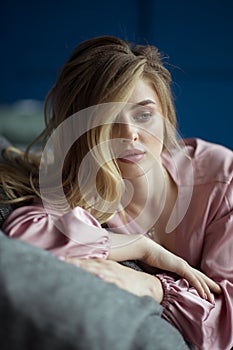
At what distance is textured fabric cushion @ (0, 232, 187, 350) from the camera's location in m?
0.76

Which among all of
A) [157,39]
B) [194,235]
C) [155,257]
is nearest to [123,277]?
[155,257]

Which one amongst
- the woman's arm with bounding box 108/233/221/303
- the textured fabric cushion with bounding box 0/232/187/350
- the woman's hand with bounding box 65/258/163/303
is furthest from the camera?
the woman's arm with bounding box 108/233/221/303

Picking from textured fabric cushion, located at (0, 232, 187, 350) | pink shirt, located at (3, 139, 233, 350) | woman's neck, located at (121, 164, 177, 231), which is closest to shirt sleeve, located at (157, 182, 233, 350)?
pink shirt, located at (3, 139, 233, 350)

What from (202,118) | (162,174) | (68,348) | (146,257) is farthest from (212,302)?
(202,118)

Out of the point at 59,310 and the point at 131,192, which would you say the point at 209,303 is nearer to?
the point at 131,192

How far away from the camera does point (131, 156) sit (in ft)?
3.91

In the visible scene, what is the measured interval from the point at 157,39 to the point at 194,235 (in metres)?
1.86

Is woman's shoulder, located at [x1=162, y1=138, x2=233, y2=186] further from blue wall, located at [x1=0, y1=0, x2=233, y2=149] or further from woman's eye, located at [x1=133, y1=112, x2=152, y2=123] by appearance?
blue wall, located at [x1=0, y1=0, x2=233, y2=149]

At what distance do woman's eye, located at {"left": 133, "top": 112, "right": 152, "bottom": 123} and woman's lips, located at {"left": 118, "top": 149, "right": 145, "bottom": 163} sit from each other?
0.06 meters

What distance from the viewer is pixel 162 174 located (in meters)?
1.32

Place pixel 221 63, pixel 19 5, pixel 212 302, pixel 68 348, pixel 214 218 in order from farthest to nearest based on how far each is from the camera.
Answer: pixel 19 5, pixel 221 63, pixel 214 218, pixel 212 302, pixel 68 348

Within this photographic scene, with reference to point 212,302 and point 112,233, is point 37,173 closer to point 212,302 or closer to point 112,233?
point 112,233

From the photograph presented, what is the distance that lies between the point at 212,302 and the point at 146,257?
0.15 metres

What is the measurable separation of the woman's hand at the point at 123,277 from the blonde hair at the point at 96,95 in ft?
0.53
